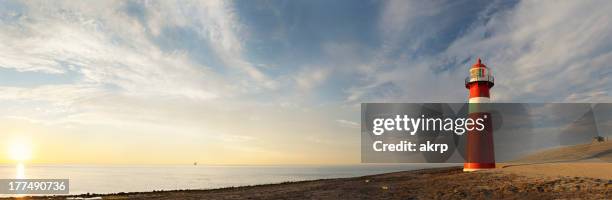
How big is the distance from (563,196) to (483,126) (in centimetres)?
1222

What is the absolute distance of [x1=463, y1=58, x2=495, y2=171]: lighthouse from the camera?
29.5 metres

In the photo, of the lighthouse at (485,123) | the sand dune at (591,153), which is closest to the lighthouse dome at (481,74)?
the lighthouse at (485,123)

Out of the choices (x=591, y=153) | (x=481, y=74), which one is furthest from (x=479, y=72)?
(x=591, y=153)

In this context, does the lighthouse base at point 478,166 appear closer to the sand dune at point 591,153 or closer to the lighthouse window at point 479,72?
the lighthouse window at point 479,72

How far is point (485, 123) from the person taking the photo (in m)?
29.3

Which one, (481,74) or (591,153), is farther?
(591,153)

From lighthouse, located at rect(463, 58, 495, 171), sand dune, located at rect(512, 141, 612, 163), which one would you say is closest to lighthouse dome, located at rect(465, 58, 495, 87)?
lighthouse, located at rect(463, 58, 495, 171)

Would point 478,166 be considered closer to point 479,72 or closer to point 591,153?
point 479,72

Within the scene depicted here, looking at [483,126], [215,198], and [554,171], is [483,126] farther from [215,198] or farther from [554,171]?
[215,198]

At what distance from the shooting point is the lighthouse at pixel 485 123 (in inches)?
1160

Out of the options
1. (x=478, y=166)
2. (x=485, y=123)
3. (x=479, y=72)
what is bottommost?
(x=478, y=166)

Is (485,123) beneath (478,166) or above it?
above

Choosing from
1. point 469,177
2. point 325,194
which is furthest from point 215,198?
point 469,177

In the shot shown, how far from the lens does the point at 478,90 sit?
29953 millimetres
